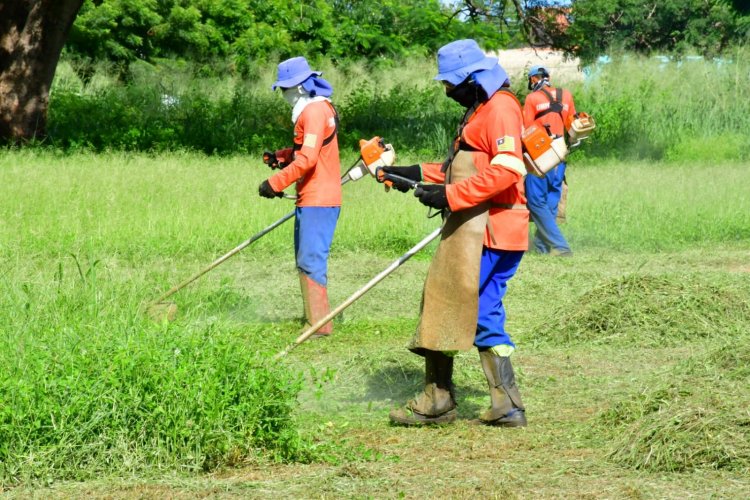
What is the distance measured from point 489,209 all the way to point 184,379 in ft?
5.60

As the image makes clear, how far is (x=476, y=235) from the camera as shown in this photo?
5.58 m

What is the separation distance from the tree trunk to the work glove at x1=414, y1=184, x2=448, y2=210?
42.4 feet

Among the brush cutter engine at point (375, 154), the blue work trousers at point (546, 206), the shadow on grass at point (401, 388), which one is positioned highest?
the brush cutter engine at point (375, 154)

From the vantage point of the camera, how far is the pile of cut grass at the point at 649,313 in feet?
25.2

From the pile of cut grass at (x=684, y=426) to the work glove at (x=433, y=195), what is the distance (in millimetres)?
1258

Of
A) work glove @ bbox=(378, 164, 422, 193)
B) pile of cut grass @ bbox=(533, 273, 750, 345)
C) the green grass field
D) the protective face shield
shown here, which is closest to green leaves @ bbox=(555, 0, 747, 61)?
Answer: the protective face shield

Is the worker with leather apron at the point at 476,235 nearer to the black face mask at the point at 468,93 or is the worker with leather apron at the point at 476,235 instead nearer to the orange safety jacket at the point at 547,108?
the black face mask at the point at 468,93

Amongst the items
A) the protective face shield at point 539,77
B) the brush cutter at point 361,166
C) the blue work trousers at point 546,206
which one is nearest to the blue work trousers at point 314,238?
the brush cutter at point 361,166

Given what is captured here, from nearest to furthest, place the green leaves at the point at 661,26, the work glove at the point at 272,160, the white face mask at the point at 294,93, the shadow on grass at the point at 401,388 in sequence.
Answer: the shadow on grass at the point at 401,388
the white face mask at the point at 294,93
the work glove at the point at 272,160
the green leaves at the point at 661,26

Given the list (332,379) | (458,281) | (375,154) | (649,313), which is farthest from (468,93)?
(649,313)

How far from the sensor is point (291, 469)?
16.1 ft

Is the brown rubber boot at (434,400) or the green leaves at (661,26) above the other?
the brown rubber boot at (434,400)

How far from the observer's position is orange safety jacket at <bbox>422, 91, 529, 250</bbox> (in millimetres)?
5449

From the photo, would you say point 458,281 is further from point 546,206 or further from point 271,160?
point 546,206
